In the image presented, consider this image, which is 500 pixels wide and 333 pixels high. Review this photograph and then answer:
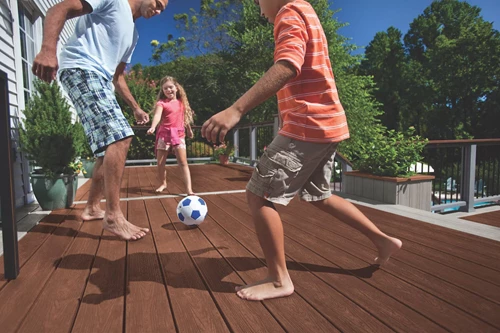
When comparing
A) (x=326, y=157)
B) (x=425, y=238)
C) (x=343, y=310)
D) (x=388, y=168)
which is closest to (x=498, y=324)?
(x=343, y=310)

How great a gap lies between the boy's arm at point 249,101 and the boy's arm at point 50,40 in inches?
46.9

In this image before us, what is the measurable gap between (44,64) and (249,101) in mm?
1298

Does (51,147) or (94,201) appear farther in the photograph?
(51,147)

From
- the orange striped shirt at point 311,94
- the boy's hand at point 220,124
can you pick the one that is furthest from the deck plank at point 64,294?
the orange striped shirt at point 311,94

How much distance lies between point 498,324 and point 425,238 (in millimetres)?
1095

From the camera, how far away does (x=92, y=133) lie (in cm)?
222

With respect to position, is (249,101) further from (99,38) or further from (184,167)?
(184,167)

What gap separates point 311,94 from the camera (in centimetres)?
144

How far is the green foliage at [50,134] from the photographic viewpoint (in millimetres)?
3189

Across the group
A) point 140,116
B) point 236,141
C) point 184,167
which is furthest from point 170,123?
point 236,141

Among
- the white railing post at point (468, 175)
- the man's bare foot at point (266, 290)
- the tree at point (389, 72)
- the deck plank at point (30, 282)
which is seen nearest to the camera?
the deck plank at point (30, 282)

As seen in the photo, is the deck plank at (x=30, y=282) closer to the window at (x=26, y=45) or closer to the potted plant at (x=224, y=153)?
the window at (x=26, y=45)

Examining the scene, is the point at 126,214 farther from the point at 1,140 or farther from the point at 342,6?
the point at 342,6

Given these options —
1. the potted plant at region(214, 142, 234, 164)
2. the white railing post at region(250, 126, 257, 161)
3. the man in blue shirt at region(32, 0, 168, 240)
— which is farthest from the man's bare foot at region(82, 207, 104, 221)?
the potted plant at region(214, 142, 234, 164)
